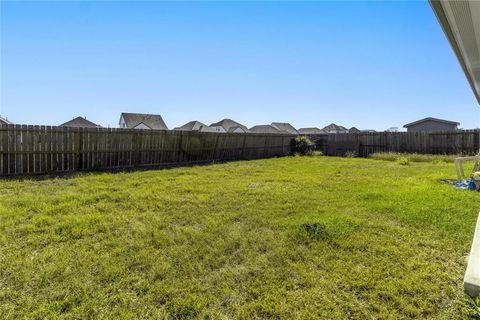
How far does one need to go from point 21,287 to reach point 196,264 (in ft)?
4.94

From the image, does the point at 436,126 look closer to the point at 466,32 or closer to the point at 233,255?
the point at 466,32

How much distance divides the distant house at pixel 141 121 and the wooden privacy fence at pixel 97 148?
1135 inches

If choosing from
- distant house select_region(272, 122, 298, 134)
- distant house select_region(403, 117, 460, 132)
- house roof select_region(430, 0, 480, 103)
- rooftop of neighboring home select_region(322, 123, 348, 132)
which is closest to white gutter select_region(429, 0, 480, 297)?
house roof select_region(430, 0, 480, 103)

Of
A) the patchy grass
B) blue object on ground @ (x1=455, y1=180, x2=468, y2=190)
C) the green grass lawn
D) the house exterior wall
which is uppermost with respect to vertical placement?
the house exterior wall

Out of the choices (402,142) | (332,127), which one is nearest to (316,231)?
(402,142)

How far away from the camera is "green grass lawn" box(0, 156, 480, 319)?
211cm

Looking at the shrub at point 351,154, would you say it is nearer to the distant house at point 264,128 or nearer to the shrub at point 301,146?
the shrub at point 301,146

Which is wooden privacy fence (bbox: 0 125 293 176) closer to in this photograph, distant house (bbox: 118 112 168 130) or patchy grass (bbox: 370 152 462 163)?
patchy grass (bbox: 370 152 462 163)

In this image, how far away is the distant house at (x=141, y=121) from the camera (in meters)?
38.5

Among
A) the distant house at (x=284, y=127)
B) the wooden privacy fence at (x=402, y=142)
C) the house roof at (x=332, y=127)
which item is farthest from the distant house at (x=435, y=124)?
the distant house at (x=284, y=127)

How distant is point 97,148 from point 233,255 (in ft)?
22.6

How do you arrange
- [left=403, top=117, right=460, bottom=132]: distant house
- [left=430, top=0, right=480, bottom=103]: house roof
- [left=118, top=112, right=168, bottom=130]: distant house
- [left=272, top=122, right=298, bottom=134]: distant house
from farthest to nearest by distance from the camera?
[left=272, top=122, right=298, bottom=134]: distant house
[left=118, top=112, right=168, bottom=130]: distant house
[left=403, top=117, right=460, bottom=132]: distant house
[left=430, top=0, right=480, bottom=103]: house roof

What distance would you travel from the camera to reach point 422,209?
4277 millimetres

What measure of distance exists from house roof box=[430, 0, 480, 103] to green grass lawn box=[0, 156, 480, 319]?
235 cm
